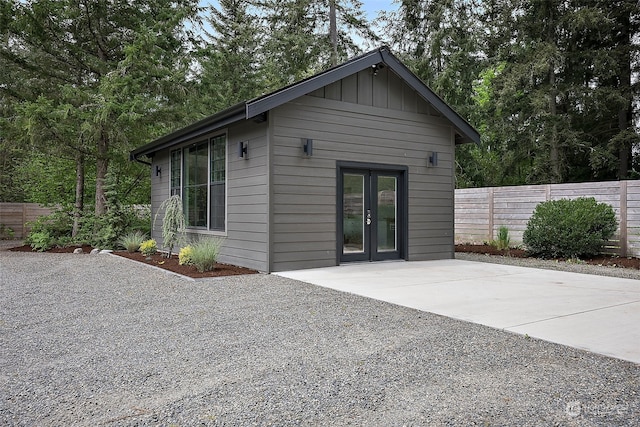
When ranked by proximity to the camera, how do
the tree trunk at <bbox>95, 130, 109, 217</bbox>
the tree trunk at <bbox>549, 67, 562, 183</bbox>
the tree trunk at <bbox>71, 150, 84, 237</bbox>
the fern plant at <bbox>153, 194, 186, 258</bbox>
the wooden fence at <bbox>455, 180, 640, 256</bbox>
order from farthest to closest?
the tree trunk at <bbox>549, 67, 562, 183</bbox> → the tree trunk at <bbox>71, 150, 84, 237</bbox> → the tree trunk at <bbox>95, 130, 109, 217</bbox> → the fern plant at <bbox>153, 194, 186, 258</bbox> → the wooden fence at <bbox>455, 180, 640, 256</bbox>

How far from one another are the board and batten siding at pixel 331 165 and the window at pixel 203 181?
5.20 feet

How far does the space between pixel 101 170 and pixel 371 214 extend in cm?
804

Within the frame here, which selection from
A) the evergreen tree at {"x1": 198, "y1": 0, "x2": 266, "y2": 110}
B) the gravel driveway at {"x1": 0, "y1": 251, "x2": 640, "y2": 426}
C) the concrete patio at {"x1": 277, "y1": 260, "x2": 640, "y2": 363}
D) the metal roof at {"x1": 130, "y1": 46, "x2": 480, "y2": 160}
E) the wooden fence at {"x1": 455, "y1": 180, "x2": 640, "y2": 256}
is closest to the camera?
the gravel driveway at {"x1": 0, "y1": 251, "x2": 640, "y2": 426}

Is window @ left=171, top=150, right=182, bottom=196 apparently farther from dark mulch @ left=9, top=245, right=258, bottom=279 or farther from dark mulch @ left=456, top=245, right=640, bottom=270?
dark mulch @ left=456, top=245, right=640, bottom=270

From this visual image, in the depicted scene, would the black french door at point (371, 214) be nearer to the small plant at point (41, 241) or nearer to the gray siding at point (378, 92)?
the gray siding at point (378, 92)

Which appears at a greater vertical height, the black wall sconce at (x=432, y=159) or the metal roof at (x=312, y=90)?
the metal roof at (x=312, y=90)

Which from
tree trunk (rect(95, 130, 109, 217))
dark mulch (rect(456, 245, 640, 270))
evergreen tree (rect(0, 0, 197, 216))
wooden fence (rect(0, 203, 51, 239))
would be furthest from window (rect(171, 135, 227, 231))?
wooden fence (rect(0, 203, 51, 239))

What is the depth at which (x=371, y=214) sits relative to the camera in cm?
845

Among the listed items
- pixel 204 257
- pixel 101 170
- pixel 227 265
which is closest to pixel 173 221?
pixel 227 265

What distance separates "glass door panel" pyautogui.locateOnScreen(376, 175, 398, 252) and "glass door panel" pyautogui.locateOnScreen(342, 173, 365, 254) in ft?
1.14

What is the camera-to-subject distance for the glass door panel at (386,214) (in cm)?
858

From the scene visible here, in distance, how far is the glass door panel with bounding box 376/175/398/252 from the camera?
858cm

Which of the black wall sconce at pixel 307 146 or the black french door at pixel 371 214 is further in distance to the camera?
the black french door at pixel 371 214

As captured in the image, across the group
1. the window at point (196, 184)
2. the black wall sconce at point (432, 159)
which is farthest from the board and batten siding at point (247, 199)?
the black wall sconce at point (432, 159)
